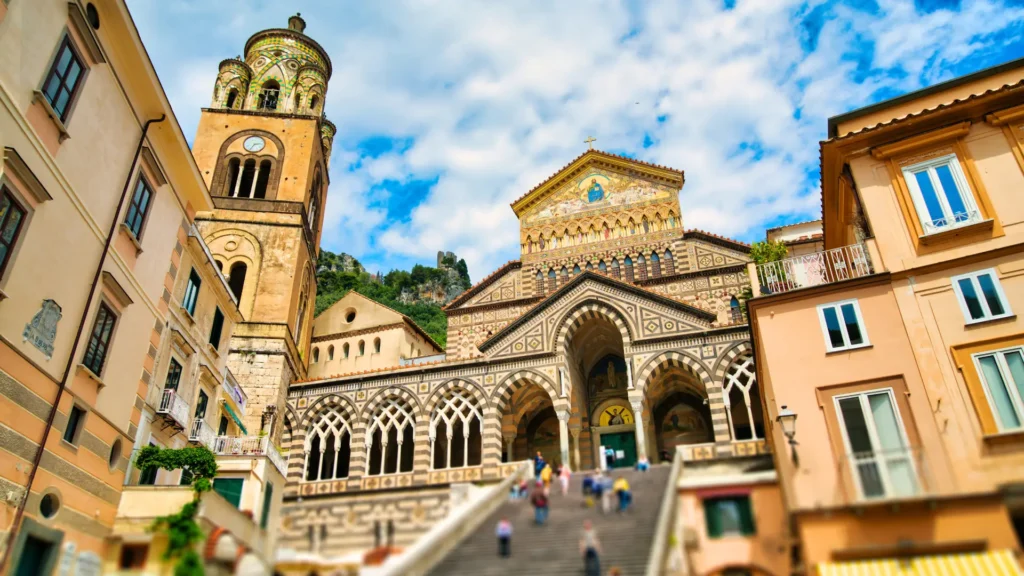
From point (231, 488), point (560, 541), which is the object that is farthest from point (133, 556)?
point (231, 488)

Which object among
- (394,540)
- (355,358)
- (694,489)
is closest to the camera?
(394,540)

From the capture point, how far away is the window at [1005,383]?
1273cm

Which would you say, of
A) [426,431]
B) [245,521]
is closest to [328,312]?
[426,431]

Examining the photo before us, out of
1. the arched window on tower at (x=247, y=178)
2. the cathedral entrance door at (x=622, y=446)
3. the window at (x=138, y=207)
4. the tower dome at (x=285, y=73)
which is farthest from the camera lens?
the tower dome at (x=285, y=73)

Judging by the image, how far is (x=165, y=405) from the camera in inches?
708

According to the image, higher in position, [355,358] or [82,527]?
[355,358]

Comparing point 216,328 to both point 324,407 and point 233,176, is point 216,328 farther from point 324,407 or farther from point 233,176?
point 233,176

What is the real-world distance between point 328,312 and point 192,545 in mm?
28163

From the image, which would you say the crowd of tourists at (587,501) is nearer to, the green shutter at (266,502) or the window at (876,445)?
the window at (876,445)

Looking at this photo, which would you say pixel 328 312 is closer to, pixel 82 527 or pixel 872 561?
pixel 82 527

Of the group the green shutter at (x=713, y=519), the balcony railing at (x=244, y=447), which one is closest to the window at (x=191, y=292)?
the balcony railing at (x=244, y=447)

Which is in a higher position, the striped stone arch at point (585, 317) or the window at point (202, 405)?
the striped stone arch at point (585, 317)

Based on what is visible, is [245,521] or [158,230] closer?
[245,521]

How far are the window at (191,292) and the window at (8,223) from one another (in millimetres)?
7132
